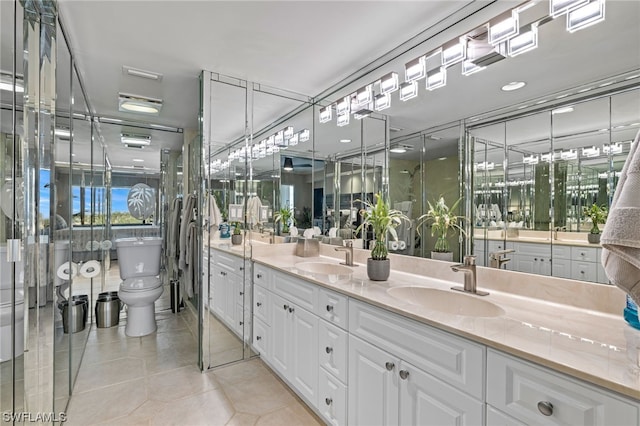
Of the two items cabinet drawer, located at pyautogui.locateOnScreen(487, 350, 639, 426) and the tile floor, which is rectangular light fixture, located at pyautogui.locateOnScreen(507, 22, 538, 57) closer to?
cabinet drawer, located at pyautogui.locateOnScreen(487, 350, 639, 426)

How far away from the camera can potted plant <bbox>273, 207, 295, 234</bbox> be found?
3.05m

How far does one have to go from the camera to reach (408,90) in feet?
7.17

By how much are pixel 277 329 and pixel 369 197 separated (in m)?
1.27

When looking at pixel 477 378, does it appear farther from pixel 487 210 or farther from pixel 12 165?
pixel 12 165

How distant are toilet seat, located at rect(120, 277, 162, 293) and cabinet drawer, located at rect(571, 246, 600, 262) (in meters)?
3.63

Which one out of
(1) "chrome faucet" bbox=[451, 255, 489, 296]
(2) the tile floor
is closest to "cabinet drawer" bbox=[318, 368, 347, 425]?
(2) the tile floor

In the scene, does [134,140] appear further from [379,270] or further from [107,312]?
[379,270]

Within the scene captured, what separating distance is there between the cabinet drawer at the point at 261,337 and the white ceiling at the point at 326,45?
1858 millimetres

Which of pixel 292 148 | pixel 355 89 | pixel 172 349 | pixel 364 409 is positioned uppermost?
pixel 355 89

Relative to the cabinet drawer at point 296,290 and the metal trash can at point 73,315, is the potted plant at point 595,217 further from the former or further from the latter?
the metal trash can at point 73,315

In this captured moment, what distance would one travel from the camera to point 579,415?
2.69 ft

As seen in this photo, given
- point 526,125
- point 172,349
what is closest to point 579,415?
point 526,125

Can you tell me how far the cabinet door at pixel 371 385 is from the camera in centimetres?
137

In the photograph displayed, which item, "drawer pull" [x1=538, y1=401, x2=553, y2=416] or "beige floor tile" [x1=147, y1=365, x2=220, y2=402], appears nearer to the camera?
"drawer pull" [x1=538, y1=401, x2=553, y2=416]
